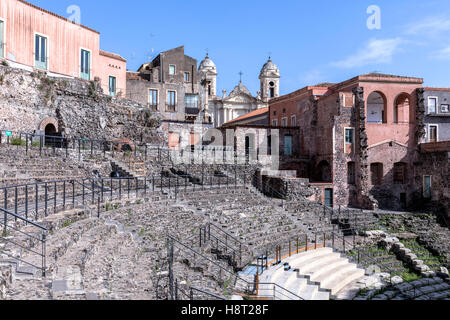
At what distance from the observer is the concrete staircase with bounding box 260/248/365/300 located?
44.5ft

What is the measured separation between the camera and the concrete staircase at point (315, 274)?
44.5ft

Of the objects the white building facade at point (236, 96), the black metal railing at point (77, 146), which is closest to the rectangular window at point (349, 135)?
the black metal railing at point (77, 146)

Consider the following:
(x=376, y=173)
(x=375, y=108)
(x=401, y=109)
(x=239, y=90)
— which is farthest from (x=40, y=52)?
(x=239, y=90)

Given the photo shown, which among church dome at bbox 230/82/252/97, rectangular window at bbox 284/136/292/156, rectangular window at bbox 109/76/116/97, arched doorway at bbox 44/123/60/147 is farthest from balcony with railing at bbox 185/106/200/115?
church dome at bbox 230/82/252/97

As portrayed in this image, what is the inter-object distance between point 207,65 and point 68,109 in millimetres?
45057

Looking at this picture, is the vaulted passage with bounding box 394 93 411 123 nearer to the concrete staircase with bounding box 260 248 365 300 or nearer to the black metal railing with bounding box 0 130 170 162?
the concrete staircase with bounding box 260 248 365 300

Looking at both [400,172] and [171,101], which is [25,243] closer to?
[171,101]

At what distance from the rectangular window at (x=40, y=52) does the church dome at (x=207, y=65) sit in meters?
42.4

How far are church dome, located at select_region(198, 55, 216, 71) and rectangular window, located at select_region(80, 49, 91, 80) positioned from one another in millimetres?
38856

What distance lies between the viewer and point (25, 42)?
2408cm

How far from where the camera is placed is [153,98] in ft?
117

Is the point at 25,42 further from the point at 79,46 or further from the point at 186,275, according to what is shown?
the point at 186,275

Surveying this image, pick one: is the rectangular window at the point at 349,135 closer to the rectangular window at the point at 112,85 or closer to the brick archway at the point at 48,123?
the rectangular window at the point at 112,85
